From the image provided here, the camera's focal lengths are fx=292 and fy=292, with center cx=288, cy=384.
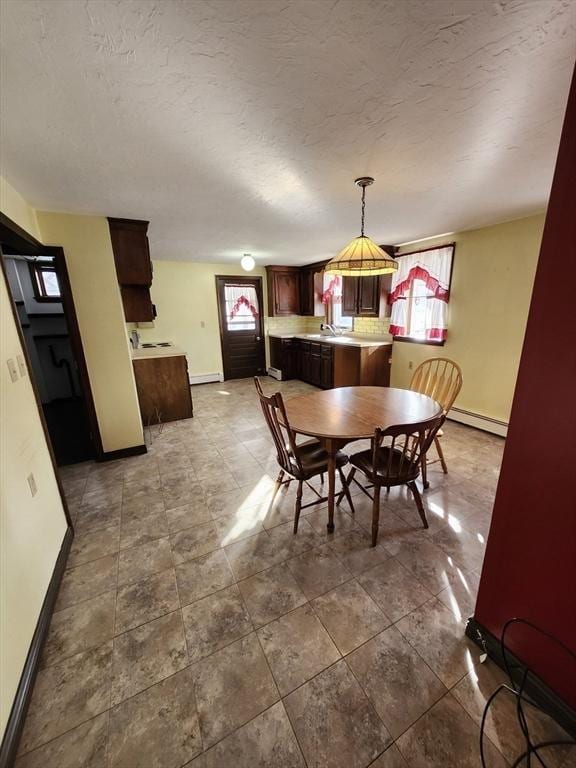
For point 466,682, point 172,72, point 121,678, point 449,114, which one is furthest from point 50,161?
point 466,682

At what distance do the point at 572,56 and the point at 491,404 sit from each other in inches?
124

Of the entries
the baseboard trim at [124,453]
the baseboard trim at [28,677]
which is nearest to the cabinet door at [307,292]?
the baseboard trim at [124,453]

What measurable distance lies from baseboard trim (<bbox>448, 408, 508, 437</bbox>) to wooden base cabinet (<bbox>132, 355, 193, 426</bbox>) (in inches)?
138

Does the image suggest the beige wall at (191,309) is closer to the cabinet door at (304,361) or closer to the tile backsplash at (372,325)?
the cabinet door at (304,361)

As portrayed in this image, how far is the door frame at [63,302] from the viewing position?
1868mm

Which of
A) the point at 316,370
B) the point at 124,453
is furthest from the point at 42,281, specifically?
the point at 316,370

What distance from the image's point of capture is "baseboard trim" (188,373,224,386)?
5.88 meters

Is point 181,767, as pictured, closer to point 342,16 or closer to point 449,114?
point 342,16

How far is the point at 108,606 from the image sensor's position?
1.55 metres

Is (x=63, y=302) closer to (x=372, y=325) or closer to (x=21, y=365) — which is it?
(x=21, y=365)

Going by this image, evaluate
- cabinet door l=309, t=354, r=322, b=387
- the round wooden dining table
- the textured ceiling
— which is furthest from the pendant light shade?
cabinet door l=309, t=354, r=322, b=387

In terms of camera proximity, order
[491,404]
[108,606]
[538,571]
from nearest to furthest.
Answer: [538,571]
[108,606]
[491,404]

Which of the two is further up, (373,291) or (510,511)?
(373,291)

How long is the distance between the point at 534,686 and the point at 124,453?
3.40 meters
